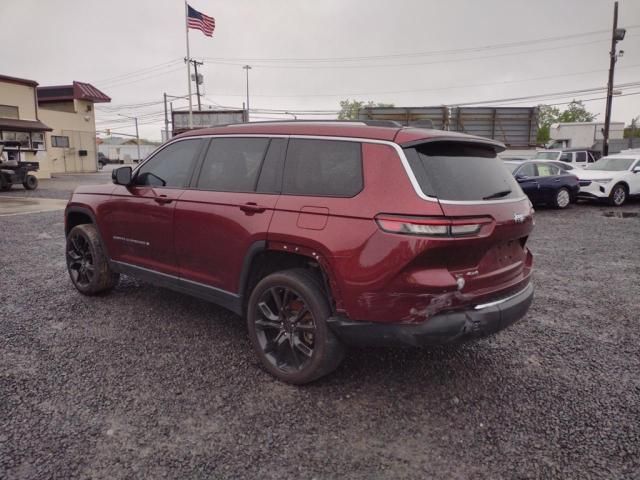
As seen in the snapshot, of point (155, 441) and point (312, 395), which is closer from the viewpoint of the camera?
point (155, 441)

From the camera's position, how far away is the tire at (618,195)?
14.6 metres

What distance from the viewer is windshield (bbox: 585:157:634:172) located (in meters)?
15.2

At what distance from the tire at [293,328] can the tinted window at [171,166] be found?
141 cm

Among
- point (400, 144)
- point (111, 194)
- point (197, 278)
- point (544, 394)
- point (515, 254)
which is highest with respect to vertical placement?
point (400, 144)

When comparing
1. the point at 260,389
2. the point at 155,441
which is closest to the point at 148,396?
the point at 155,441

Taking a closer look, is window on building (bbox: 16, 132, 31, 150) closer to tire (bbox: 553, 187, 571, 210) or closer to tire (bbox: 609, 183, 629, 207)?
tire (bbox: 553, 187, 571, 210)

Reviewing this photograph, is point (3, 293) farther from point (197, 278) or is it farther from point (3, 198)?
point (3, 198)

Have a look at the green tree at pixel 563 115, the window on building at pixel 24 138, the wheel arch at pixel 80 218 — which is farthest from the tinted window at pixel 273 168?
the green tree at pixel 563 115

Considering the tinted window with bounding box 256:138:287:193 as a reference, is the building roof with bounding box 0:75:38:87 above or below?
above

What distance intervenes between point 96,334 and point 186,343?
2.82ft

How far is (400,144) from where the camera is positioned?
2.91 m

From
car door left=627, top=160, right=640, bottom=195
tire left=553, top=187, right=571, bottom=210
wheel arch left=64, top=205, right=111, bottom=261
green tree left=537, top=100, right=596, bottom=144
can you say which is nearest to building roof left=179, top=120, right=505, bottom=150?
wheel arch left=64, top=205, right=111, bottom=261

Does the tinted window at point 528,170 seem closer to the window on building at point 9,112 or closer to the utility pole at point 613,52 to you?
the utility pole at point 613,52

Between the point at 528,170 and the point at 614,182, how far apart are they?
281 centimetres
